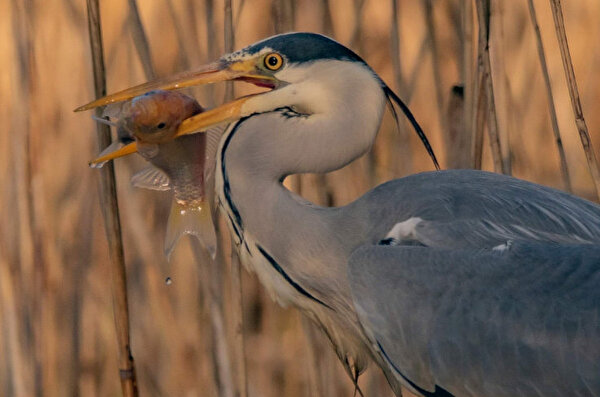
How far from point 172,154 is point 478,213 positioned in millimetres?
482

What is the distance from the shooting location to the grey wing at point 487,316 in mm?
1307

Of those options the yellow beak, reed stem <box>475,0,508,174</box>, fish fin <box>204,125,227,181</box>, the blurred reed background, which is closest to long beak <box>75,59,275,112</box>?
the yellow beak

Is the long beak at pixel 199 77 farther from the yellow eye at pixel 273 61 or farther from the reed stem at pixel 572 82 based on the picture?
the reed stem at pixel 572 82

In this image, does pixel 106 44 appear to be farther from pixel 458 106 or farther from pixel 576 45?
pixel 576 45

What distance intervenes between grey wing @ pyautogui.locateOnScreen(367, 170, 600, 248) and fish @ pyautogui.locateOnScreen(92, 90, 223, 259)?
0.90 feet

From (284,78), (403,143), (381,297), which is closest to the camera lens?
(381,297)

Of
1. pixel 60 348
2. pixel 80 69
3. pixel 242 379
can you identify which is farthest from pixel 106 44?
pixel 242 379

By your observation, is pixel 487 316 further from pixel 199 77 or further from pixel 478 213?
pixel 199 77

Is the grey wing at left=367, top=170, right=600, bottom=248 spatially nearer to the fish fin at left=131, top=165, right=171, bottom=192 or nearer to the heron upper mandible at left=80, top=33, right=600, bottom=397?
the heron upper mandible at left=80, top=33, right=600, bottom=397

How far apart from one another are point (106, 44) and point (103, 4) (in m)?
0.10

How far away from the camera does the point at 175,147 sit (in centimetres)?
148

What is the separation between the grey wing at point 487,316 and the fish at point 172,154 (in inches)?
10.7

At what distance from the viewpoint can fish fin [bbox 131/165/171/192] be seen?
1.51m

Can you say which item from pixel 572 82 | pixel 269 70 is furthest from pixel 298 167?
pixel 572 82
